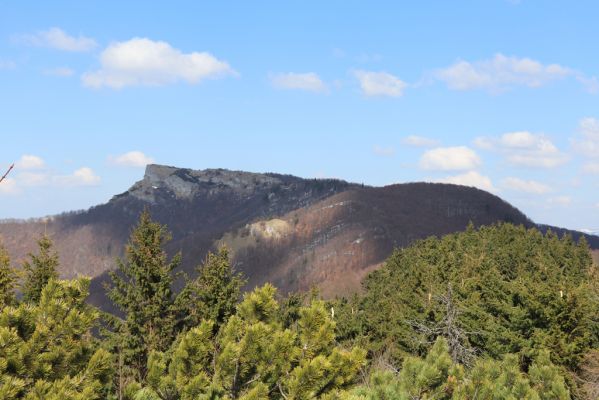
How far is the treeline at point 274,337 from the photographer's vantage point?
9.68 meters

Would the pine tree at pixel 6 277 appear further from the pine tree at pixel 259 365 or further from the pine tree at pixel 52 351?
the pine tree at pixel 259 365

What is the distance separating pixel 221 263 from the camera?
84.2 ft

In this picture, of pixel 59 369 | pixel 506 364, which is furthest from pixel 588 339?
pixel 59 369

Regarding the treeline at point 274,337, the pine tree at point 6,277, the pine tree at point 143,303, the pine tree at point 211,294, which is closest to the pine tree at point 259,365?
the treeline at point 274,337

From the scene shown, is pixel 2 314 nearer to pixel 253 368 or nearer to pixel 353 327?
pixel 253 368

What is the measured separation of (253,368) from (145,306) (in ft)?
50.6

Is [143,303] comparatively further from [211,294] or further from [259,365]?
[259,365]

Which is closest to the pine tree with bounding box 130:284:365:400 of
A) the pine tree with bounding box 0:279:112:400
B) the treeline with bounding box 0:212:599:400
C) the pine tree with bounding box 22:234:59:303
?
the treeline with bounding box 0:212:599:400

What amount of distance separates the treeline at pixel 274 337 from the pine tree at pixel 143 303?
6 centimetres

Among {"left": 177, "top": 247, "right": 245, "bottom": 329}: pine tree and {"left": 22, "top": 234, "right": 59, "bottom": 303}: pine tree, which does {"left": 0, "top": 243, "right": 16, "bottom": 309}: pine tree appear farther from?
{"left": 177, "top": 247, "right": 245, "bottom": 329}: pine tree

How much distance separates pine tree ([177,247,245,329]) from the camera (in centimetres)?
2494

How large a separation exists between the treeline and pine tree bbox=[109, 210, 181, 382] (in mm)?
57

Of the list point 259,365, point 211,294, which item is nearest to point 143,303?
point 211,294

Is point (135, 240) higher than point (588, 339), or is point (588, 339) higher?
point (135, 240)
